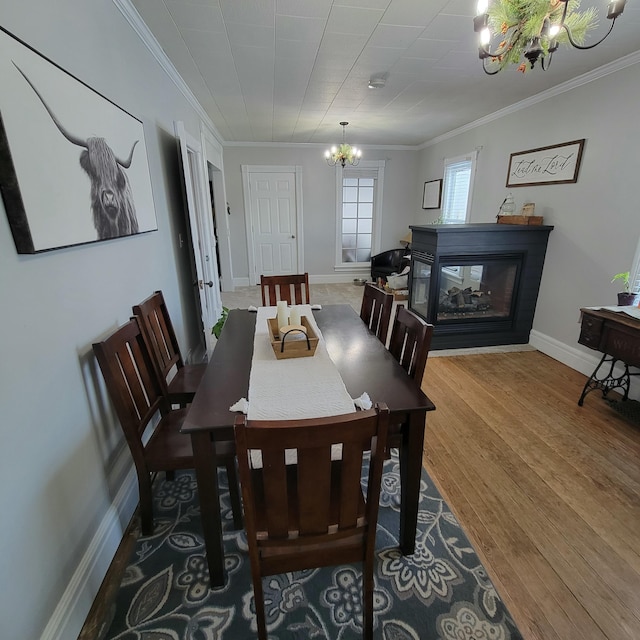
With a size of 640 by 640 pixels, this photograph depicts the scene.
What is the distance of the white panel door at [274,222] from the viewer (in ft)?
19.4

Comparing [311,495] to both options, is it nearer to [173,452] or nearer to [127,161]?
[173,452]

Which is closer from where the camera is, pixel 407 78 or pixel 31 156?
pixel 31 156

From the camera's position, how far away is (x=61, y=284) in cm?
121

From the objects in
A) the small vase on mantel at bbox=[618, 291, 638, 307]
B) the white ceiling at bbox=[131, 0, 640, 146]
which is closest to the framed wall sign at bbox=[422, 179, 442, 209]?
the white ceiling at bbox=[131, 0, 640, 146]

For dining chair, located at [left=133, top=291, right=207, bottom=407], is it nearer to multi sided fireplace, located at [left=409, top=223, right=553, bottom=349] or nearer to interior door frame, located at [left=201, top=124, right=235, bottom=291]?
multi sided fireplace, located at [left=409, top=223, right=553, bottom=349]

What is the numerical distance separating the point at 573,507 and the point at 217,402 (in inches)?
72.5

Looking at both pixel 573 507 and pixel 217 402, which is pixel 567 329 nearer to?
pixel 573 507

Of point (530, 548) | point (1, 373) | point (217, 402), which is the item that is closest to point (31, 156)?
point (1, 373)

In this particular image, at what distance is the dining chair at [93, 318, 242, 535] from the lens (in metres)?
1.33

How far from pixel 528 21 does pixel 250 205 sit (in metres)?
5.19

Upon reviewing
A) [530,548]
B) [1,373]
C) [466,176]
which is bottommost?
[530,548]

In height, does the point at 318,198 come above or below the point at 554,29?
below

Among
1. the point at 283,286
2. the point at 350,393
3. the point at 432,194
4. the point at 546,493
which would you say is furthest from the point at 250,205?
the point at 546,493

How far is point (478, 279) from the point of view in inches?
141
